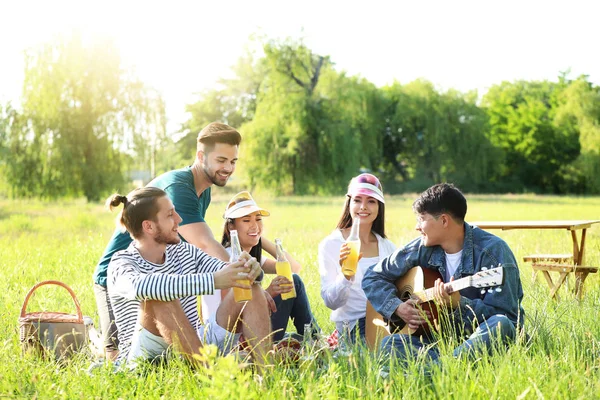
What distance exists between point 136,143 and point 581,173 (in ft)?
118

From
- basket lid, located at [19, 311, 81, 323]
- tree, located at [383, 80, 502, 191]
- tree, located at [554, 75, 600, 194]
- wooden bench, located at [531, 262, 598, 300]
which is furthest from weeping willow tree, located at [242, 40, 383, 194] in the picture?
basket lid, located at [19, 311, 81, 323]

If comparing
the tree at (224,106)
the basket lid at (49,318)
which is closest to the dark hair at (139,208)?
the basket lid at (49,318)

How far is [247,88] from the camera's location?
55.7 m

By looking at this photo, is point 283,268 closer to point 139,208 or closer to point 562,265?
point 139,208

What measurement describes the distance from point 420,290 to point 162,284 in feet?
5.01

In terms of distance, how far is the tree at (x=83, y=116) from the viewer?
2697cm

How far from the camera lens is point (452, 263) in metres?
4.39

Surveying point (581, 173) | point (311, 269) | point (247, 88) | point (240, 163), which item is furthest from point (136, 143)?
point (581, 173)

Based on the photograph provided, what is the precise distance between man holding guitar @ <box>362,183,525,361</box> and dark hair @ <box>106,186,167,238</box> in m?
1.41

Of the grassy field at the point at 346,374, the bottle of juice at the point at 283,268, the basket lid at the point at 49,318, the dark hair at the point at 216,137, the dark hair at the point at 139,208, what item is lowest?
the grassy field at the point at 346,374

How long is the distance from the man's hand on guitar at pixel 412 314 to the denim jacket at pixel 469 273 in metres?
0.09

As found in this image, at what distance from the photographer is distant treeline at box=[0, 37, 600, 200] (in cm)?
2730

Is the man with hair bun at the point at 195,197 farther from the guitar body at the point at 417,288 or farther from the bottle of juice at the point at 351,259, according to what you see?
the guitar body at the point at 417,288

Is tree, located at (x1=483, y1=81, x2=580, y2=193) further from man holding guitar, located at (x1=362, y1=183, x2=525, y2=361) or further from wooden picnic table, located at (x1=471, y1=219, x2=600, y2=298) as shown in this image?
man holding guitar, located at (x1=362, y1=183, x2=525, y2=361)
